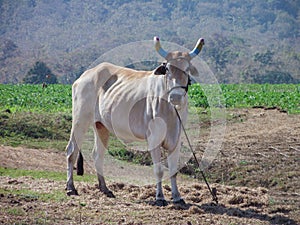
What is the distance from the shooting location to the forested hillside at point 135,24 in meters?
149

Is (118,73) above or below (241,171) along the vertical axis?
above

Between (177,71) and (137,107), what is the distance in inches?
54.3

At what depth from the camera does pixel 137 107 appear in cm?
1145

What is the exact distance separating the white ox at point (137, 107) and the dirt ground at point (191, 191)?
0.58 m

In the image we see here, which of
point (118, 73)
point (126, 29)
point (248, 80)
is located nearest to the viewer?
point (118, 73)

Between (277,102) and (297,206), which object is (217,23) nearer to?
(277,102)

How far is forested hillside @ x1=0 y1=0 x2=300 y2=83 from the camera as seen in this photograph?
149 meters

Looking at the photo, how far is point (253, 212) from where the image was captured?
10078mm

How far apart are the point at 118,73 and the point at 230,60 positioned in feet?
310

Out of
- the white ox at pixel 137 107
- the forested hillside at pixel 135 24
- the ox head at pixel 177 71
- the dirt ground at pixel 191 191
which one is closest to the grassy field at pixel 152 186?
the dirt ground at pixel 191 191

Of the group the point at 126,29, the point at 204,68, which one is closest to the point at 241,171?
the point at 204,68

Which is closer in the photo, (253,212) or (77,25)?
(253,212)

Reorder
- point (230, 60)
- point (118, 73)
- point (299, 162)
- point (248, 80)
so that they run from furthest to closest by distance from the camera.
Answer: point (230, 60) < point (248, 80) < point (299, 162) < point (118, 73)

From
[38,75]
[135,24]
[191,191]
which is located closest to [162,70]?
[191,191]
